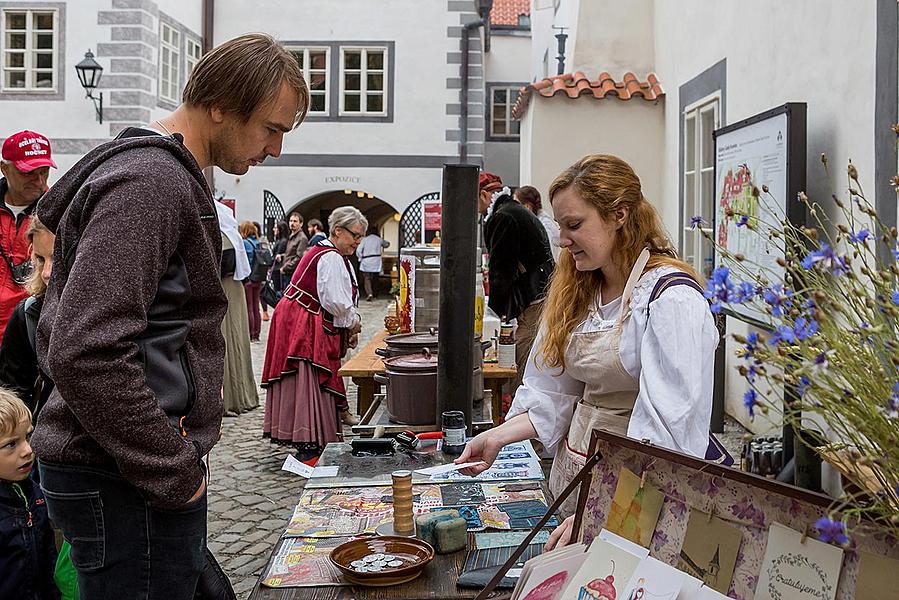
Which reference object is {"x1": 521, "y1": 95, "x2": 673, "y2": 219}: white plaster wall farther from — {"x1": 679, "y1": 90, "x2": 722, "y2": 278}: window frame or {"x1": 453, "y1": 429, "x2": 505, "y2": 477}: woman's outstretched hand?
{"x1": 453, "y1": 429, "x2": 505, "y2": 477}: woman's outstretched hand

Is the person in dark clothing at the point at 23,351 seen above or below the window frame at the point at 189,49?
below

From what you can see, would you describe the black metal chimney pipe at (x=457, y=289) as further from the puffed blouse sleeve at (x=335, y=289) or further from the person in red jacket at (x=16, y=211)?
the puffed blouse sleeve at (x=335, y=289)

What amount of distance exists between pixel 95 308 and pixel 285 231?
1789 centimetres

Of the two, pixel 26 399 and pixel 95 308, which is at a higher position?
pixel 95 308

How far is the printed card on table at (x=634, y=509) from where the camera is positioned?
1627mm

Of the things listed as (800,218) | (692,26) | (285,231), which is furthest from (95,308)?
(285,231)

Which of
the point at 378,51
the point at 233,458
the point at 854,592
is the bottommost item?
the point at 233,458

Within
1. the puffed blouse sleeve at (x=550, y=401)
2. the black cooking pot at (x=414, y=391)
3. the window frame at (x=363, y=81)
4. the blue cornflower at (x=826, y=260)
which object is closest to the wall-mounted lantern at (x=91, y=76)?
the window frame at (x=363, y=81)

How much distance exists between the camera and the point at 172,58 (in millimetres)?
18750

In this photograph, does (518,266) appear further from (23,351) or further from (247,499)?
(23,351)

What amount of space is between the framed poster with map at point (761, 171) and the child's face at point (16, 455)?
3073mm

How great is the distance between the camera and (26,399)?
3.41 metres

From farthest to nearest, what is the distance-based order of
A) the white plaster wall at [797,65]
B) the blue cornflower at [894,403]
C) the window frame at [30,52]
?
the window frame at [30,52] → the white plaster wall at [797,65] → the blue cornflower at [894,403]

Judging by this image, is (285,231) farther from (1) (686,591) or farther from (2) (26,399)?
(1) (686,591)
